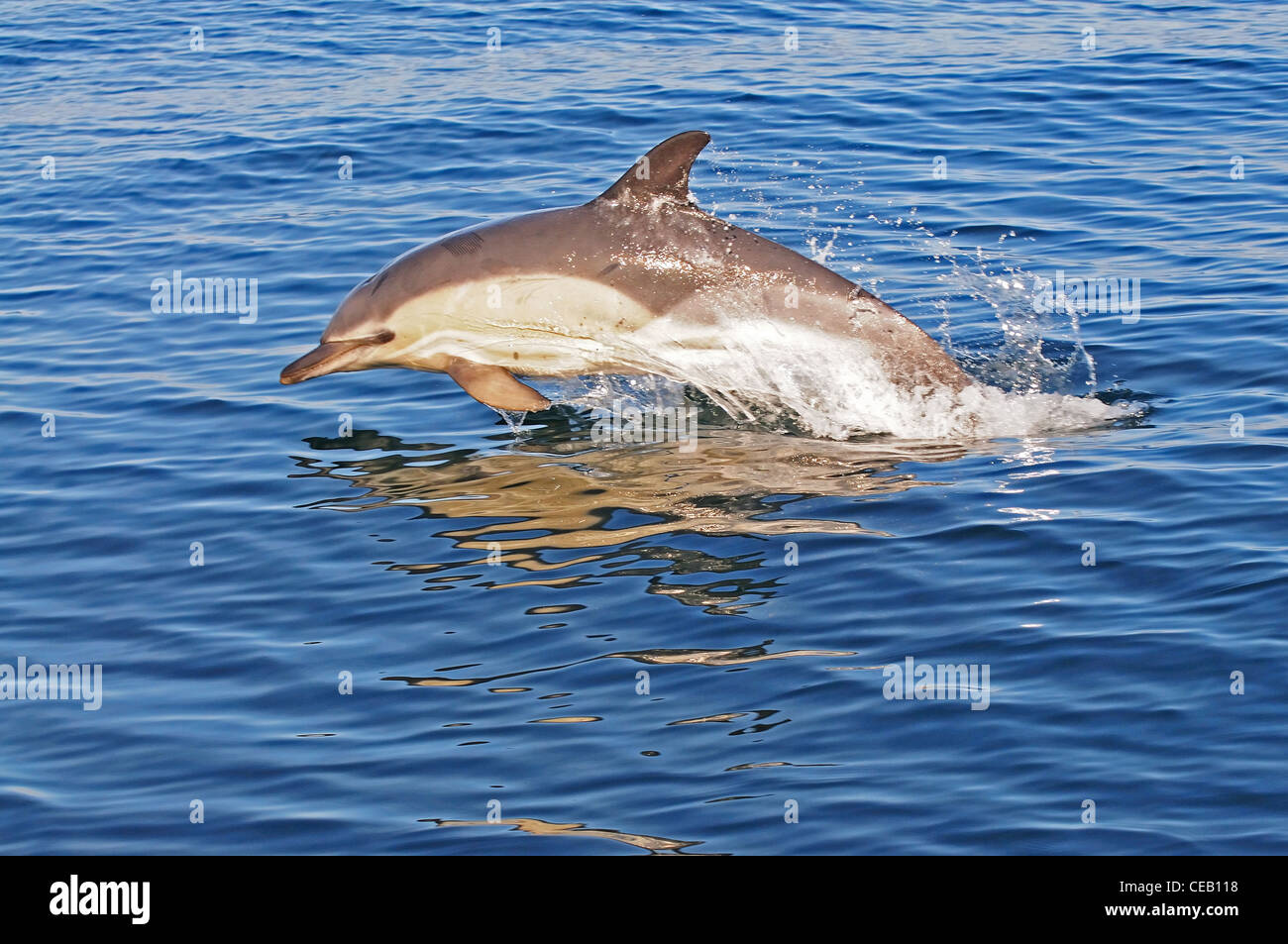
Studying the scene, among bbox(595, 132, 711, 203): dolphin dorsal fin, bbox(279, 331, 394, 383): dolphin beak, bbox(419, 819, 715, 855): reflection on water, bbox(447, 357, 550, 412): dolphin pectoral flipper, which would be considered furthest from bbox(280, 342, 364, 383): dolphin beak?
bbox(419, 819, 715, 855): reflection on water

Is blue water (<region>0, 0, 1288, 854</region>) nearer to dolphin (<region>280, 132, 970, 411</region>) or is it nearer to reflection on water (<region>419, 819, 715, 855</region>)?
reflection on water (<region>419, 819, 715, 855</region>)

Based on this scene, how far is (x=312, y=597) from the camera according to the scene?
8.87 metres

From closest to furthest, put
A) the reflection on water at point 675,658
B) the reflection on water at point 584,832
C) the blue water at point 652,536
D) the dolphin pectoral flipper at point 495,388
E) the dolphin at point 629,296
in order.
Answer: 1. the reflection on water at point 584,832
2. the blue water at point 652,536
3. the reflection on water at point 675,658
4. the dolphin at point 629,296
5. the dolphin pectoral flipper at point 495,388

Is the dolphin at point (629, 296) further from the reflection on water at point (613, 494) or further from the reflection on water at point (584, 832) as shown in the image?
the reflection on water at point (584, 832)

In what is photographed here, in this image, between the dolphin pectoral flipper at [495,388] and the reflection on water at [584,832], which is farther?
the dolphin pectoral flipper at [495,388]

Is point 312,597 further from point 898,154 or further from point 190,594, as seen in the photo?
point 898,154

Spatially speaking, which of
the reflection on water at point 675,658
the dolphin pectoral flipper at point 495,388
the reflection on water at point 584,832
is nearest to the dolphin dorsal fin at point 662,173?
the dolphin pectoral flipper at point 495,388

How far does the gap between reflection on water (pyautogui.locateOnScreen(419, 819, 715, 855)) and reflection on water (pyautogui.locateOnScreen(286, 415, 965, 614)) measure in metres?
2.13

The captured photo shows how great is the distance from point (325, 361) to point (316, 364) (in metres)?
0.07

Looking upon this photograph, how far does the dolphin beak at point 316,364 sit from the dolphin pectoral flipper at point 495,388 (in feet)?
2.99

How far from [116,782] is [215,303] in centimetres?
827

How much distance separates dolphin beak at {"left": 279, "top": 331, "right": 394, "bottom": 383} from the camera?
11.5 metres

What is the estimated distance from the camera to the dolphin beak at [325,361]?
37.8 feet

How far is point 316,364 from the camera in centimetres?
1155
